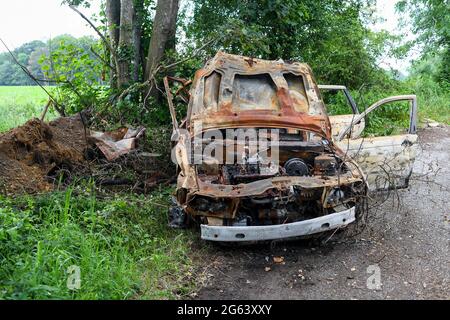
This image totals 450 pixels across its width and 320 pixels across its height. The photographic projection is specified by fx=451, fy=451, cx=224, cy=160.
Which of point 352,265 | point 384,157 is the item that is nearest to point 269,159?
point 352,265

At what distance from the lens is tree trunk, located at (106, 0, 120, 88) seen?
9.64 metres

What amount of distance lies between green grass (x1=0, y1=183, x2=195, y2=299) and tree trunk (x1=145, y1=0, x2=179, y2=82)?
4.38m

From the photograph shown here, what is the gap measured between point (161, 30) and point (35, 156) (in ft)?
13.6

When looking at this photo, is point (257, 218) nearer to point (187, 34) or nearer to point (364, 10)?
point (187, 34)

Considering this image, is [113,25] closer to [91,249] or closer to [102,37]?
[102,37]

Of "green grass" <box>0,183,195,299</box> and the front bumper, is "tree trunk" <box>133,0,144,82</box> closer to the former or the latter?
"green grass" <box>0,183,195,299</box>

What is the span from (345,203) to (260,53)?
5735 mm

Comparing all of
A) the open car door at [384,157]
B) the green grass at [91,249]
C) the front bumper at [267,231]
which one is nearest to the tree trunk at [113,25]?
the green grass at [91,249]

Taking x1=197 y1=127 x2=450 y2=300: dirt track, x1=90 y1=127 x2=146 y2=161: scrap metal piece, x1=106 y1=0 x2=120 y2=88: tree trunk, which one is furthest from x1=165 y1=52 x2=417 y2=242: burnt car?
x1=106 y1=0 x2=120 y2=88: tree trunk

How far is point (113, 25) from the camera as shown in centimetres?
953

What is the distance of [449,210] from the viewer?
238 inches

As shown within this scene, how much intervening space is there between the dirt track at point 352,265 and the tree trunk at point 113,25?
6.00 meters

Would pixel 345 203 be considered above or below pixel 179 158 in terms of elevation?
below
